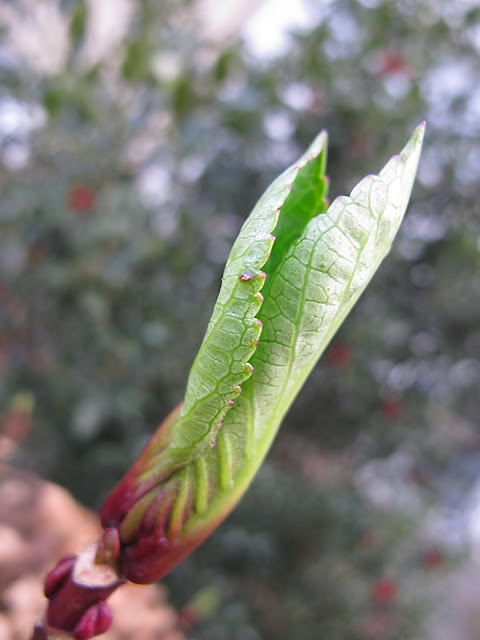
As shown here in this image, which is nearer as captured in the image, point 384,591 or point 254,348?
point 254,348

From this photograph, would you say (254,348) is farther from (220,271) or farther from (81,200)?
(220,271)

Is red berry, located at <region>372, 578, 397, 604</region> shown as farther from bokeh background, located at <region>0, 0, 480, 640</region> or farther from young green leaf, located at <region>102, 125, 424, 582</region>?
young green leaf, located at <region>102, 125, 424, 582</region>

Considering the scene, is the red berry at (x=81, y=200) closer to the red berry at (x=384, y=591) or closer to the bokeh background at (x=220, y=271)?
the bokeh background at (x=220, y=271)

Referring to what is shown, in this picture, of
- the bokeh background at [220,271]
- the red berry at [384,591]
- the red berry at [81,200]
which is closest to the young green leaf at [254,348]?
the bokeh background at [220,271]

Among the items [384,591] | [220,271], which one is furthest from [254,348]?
[384,591]

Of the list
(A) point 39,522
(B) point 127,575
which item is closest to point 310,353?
(B) point 127,575

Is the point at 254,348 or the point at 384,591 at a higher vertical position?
the point at 254,348
